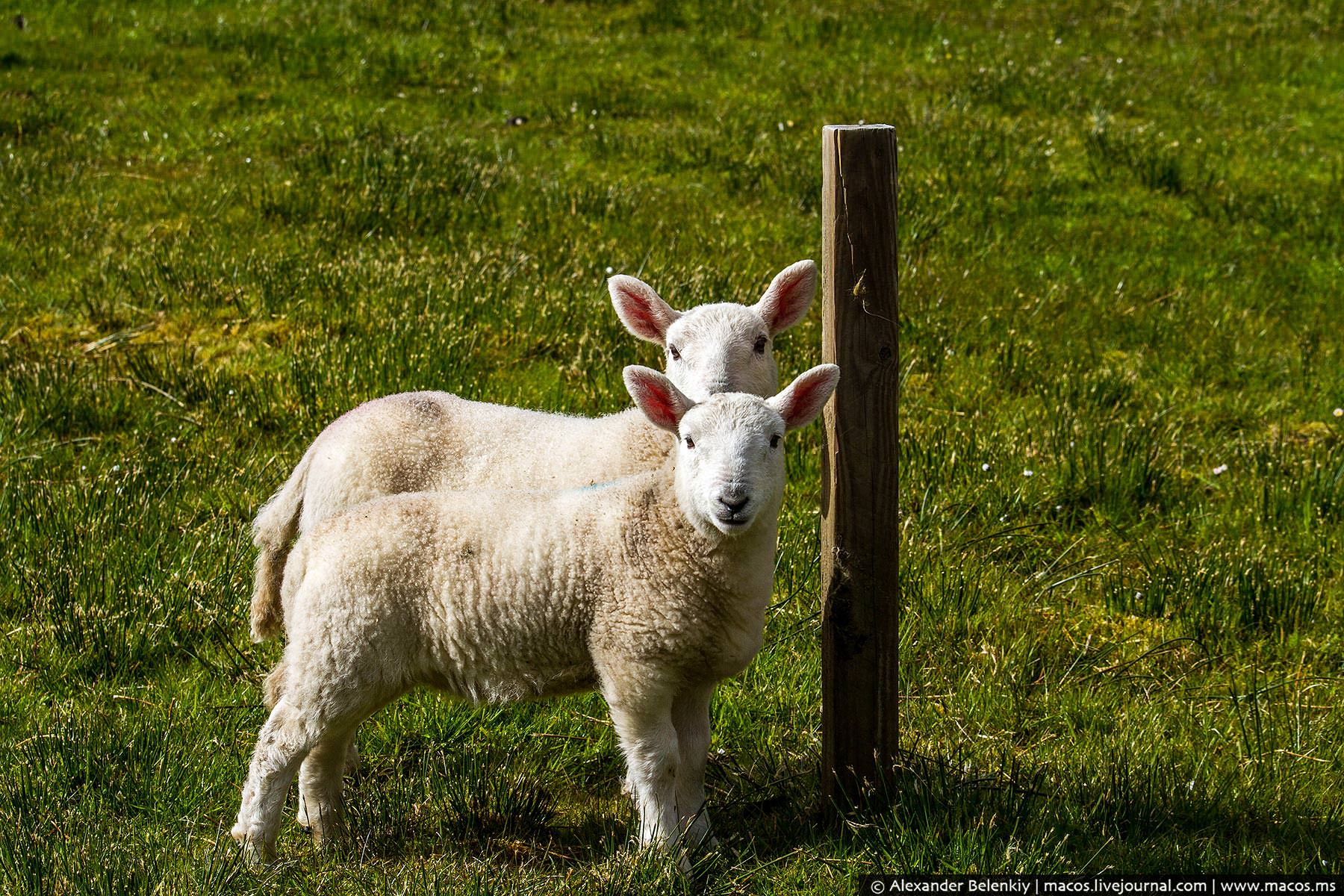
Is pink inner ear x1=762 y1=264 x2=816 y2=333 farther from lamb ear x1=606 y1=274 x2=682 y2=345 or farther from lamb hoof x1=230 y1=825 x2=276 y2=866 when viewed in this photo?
lamb hoof x1=230 y1=825 x2=276 y2=866

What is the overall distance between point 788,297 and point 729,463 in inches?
50.8

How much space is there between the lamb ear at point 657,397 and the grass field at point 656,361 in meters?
1.17

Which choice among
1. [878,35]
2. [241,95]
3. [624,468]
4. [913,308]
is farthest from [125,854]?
[878,35]

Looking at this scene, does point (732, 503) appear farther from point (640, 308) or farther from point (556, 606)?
point (640, 308)

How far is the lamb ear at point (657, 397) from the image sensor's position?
3.54 metres

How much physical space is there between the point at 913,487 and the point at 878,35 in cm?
721

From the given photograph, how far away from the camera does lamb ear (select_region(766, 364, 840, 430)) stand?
3.47m

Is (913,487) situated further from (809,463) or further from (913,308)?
(913,308)

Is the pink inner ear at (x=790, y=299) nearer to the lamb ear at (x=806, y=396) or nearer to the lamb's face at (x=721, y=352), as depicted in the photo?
the lamb's face at (x=721, y=352)

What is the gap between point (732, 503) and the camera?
10.8 ft

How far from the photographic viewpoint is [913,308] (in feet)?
23.7

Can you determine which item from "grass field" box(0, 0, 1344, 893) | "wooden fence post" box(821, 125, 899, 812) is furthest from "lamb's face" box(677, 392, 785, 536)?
"grass field" box(0, 0, 1344, 893)

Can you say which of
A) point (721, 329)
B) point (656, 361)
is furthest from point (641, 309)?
point (656, 361)

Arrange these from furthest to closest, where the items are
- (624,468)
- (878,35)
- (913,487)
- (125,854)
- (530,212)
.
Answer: (878,35) < (530,212) < (913,487) < (624,468) < (125,854)
